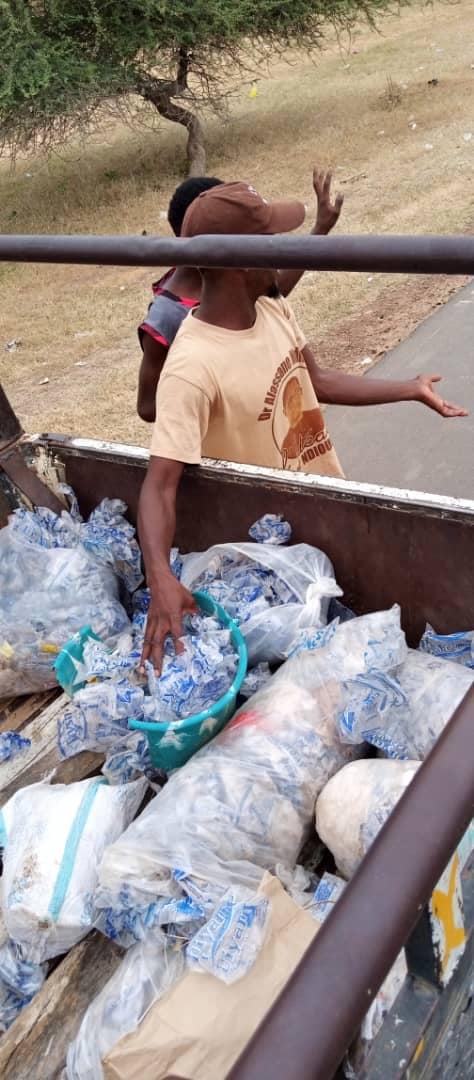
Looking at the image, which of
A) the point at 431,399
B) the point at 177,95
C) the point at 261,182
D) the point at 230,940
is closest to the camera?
the point at 230,940

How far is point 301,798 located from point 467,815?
1.12 meters

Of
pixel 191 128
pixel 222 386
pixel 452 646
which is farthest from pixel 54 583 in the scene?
pixel 191 128

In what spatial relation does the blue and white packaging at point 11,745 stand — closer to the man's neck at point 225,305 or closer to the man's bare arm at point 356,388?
the man's neck at point 225,305

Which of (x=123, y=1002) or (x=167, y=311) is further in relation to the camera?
(x=167, y=311)

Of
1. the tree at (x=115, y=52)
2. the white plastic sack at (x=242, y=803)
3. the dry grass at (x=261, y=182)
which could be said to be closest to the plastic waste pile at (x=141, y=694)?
the white plastic sack at (x=242, y=803)

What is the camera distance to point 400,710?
1.87 m

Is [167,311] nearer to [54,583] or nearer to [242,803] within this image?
[54,583]

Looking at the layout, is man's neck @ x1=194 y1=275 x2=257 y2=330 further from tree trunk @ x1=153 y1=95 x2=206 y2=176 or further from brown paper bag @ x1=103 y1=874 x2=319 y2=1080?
tree trunk @ x1=153 y1=95 x2=206 y2=176

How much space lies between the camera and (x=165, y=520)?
2215 mm

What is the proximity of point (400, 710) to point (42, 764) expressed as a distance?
3.08 ft

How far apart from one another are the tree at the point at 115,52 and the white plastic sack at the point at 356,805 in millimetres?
10373

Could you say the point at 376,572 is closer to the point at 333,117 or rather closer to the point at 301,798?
the point at 301,798

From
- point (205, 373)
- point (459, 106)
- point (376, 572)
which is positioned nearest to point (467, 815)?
point (376, 572)

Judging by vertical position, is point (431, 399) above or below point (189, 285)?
below
